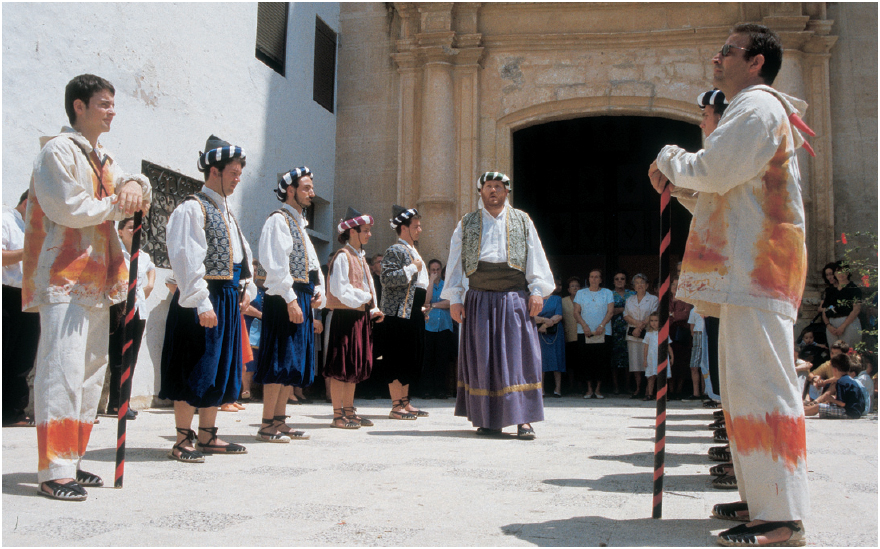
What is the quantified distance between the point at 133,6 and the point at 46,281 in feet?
17.6

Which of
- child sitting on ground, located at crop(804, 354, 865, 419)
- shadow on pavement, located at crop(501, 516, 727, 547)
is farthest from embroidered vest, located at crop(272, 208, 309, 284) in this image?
child sitting on ground, located at crop(804, 354, 865, 419)

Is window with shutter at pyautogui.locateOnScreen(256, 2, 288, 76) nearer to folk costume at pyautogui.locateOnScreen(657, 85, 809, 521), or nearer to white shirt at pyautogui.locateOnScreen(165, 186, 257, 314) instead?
white shirt at pyautogui.locateOnScreen(165, 186, 257, 314)

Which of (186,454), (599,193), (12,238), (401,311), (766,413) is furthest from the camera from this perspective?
(599,193)

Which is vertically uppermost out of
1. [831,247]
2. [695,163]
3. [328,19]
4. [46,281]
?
[328,19]

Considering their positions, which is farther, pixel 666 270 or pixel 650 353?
pixel 650 353

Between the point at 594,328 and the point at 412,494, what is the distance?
7706mm

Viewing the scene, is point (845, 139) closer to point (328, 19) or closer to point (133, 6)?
point (328, 19)

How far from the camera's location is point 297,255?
5883 mm

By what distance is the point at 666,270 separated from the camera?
11.1 feet

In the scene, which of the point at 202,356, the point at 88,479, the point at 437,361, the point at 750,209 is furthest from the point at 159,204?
the point at 750,209

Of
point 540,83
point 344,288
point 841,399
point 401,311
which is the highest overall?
point 540,83

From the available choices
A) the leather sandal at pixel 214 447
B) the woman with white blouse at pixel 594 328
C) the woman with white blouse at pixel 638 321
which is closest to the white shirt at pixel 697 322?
the woman with white blouse at pixel 638 321

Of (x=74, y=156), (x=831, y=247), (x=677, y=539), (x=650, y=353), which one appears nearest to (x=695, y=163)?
(x=677, y=539)

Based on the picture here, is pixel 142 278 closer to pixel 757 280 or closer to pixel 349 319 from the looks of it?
pixel 349 319
